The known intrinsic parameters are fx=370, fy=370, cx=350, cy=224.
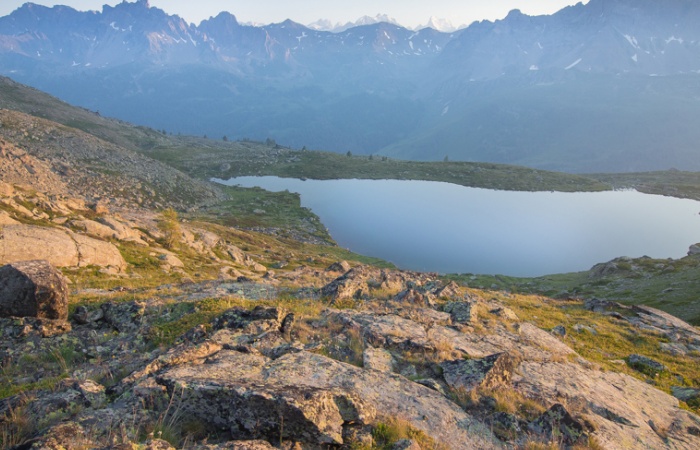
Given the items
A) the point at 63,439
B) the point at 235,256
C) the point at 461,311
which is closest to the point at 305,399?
the point at 63,439

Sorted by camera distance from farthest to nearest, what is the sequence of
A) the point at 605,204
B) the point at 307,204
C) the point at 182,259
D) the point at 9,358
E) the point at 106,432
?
the point at 605,204
the point at 307,204
the point at 182,259
the point at 9,358
the point at 106,432

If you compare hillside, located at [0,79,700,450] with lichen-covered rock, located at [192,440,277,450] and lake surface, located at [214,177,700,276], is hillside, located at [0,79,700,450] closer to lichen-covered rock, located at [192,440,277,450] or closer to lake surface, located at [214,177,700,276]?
lichen-covered rock, located at [192,440,277,450]

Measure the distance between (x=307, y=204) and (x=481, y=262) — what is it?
2726 inches

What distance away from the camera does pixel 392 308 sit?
2005 centimetres

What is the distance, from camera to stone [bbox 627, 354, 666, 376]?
19.8m

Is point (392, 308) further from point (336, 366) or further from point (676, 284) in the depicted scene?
point (676, 284)

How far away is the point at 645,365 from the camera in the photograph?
65.9 ft

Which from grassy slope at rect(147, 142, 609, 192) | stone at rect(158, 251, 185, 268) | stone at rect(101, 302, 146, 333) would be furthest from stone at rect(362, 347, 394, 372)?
grassy slope at rect(147, 142, 609, 192)

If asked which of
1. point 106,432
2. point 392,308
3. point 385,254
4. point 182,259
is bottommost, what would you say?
point 385,254

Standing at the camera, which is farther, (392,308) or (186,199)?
(186,199)

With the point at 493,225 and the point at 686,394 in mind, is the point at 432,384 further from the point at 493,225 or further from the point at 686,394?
the point at 493,225

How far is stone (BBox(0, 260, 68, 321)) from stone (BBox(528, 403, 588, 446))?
55.0 ft

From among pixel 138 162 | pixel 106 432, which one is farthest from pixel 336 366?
pixel 138 162

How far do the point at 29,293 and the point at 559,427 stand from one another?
1814 centimetres
